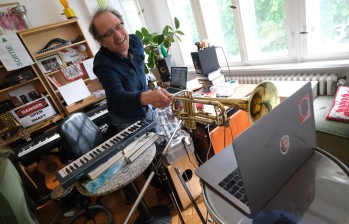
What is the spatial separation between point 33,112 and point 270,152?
114 inches

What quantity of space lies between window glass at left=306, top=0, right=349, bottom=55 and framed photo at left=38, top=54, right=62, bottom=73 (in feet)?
10.2

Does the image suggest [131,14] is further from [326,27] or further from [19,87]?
[326,27]

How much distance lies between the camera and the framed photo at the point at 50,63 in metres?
2.66

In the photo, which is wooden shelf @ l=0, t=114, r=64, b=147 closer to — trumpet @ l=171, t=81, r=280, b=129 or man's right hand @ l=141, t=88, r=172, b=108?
man's right hand @ l=141, t=88, r=172, b=108

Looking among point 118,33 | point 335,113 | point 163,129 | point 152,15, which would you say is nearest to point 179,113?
point 163,129

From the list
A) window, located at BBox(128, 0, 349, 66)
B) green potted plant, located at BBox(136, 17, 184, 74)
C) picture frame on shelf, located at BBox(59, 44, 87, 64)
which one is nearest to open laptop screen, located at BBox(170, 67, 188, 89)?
window, located at BBox(128, 0, 349, 66)

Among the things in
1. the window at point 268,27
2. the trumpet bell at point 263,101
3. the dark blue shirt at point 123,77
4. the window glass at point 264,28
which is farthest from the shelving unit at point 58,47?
the trumpet bell at point 263,101

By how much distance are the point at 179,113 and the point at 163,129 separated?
0.51m

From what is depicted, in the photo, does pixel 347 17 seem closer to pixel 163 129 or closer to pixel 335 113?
pixel 335 113

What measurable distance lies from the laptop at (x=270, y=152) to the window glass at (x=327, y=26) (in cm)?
168

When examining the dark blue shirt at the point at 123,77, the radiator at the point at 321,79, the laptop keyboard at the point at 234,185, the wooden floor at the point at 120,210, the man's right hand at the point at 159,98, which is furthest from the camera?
the radiator at the point at 321,79

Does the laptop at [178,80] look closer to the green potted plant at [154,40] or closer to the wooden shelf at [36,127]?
the green potted plant at [154,40]

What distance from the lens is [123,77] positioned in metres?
1.38

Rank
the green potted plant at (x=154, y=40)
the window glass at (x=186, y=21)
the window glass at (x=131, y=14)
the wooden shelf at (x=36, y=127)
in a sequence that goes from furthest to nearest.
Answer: the window glass at (x=131, y=14), the window glass at (x=186, y=21), the green potted plant at (x=154, y=40), the wooden shelf at (x=36, y=127)
